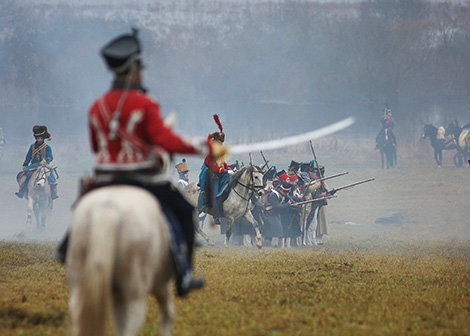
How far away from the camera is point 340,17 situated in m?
61.5

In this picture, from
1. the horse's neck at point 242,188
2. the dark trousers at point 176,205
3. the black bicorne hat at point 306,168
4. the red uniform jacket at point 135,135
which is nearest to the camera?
the red uniform jacket at point 135,135

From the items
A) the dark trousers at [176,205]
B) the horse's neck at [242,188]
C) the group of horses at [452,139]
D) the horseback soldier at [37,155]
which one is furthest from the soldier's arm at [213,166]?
the group of horses at [452,139]

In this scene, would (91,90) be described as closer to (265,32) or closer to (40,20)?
(40,20)

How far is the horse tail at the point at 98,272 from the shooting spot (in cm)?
464

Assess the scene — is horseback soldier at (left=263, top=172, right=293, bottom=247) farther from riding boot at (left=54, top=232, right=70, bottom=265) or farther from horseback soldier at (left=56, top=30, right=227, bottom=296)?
riding boot at (left=54, top=232, right=70, bottom=265)

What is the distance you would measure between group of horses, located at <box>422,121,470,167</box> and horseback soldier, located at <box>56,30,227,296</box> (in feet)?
129

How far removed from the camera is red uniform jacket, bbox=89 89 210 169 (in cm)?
543

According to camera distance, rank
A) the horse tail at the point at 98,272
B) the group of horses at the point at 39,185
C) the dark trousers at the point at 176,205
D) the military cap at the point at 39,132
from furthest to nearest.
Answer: the group of horses at the point at 39,185 → the military cap at the point at 39,132 → the dark trousers at the point at 176,205 → the horse tail at the point at 98,272

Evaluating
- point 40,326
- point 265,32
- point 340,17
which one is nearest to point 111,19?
point 265,32

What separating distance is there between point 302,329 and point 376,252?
10.8 m

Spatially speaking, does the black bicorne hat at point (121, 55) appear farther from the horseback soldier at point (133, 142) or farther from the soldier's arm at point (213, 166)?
the soldier's arm at point (213, 166)

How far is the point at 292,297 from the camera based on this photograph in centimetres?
982

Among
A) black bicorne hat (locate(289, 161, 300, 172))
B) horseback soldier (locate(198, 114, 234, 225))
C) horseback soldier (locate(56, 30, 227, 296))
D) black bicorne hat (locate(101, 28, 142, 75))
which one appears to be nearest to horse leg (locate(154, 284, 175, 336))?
horseback soldier (locate(56, 30, 227, 296))

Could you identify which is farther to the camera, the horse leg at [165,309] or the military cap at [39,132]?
the military cap at [39,132]
